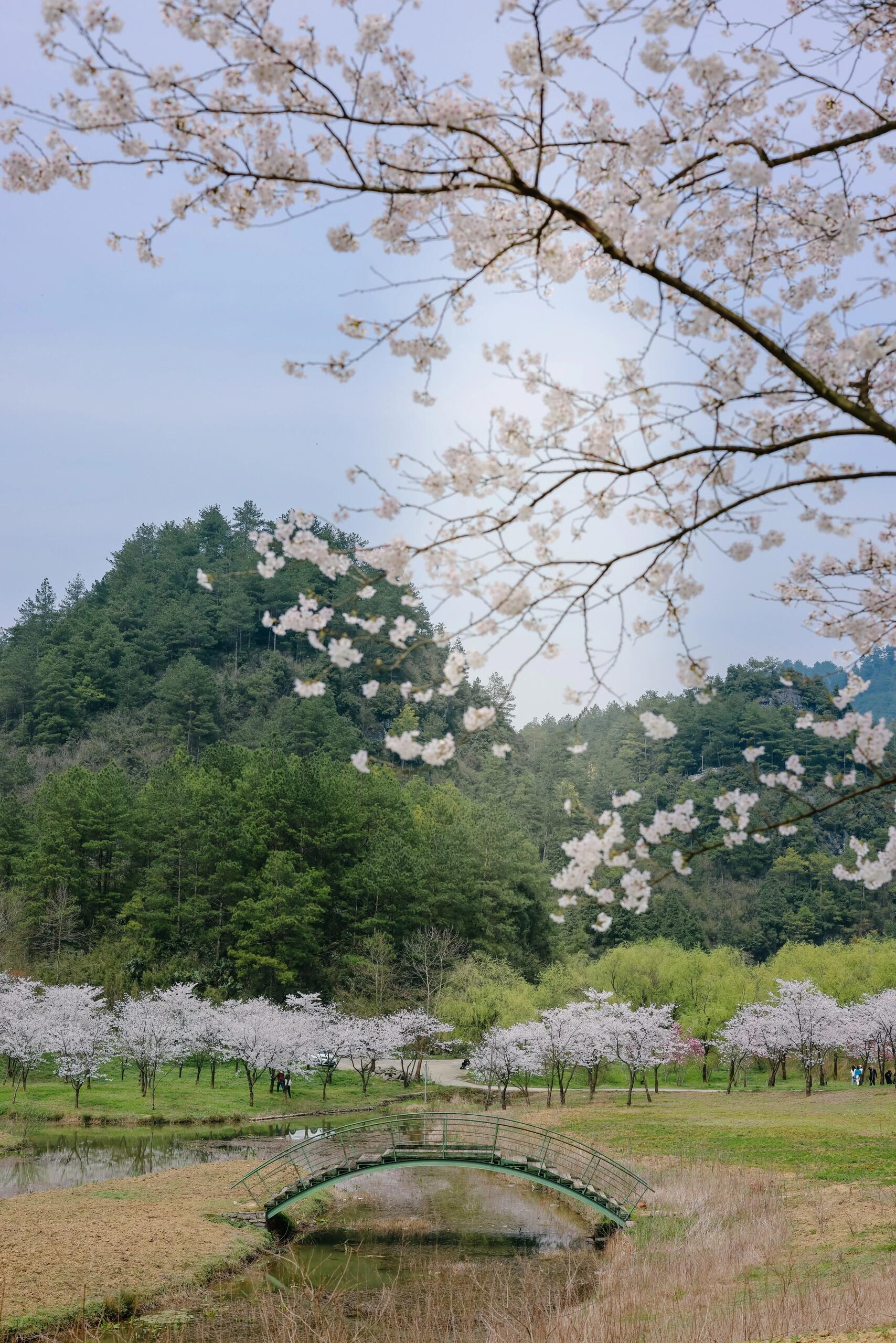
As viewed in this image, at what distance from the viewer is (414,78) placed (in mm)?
3529

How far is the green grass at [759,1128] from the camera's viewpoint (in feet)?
54.1

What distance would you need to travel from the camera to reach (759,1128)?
2084 centimetres

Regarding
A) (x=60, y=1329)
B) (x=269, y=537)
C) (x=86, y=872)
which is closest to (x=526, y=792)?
(x=86, y=872)

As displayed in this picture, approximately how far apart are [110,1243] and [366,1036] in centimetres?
1803

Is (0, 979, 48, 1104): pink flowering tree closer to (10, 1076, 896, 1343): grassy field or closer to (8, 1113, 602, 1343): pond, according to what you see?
(8, 1113, 602, 1343): pond

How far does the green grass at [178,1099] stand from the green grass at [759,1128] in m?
6.37

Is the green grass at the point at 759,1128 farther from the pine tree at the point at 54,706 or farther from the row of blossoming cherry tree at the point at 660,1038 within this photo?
the pine tree at the point at 54,706

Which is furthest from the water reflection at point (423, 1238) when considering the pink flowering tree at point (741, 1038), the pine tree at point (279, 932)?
the pine tree at point (279, 932)

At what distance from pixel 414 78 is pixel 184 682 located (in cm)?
6201

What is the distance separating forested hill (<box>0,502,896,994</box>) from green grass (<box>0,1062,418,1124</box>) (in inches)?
179

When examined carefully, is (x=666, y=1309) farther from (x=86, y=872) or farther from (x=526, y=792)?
(x=526, y=792)

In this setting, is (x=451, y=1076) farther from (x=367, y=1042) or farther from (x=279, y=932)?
(x=279, y=932)

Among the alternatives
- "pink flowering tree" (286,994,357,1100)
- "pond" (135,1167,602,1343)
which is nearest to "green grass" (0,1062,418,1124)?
"pink flowering tree" (286,994,357,1100)

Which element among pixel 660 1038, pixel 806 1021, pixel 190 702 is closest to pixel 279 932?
pixel 660 1038
